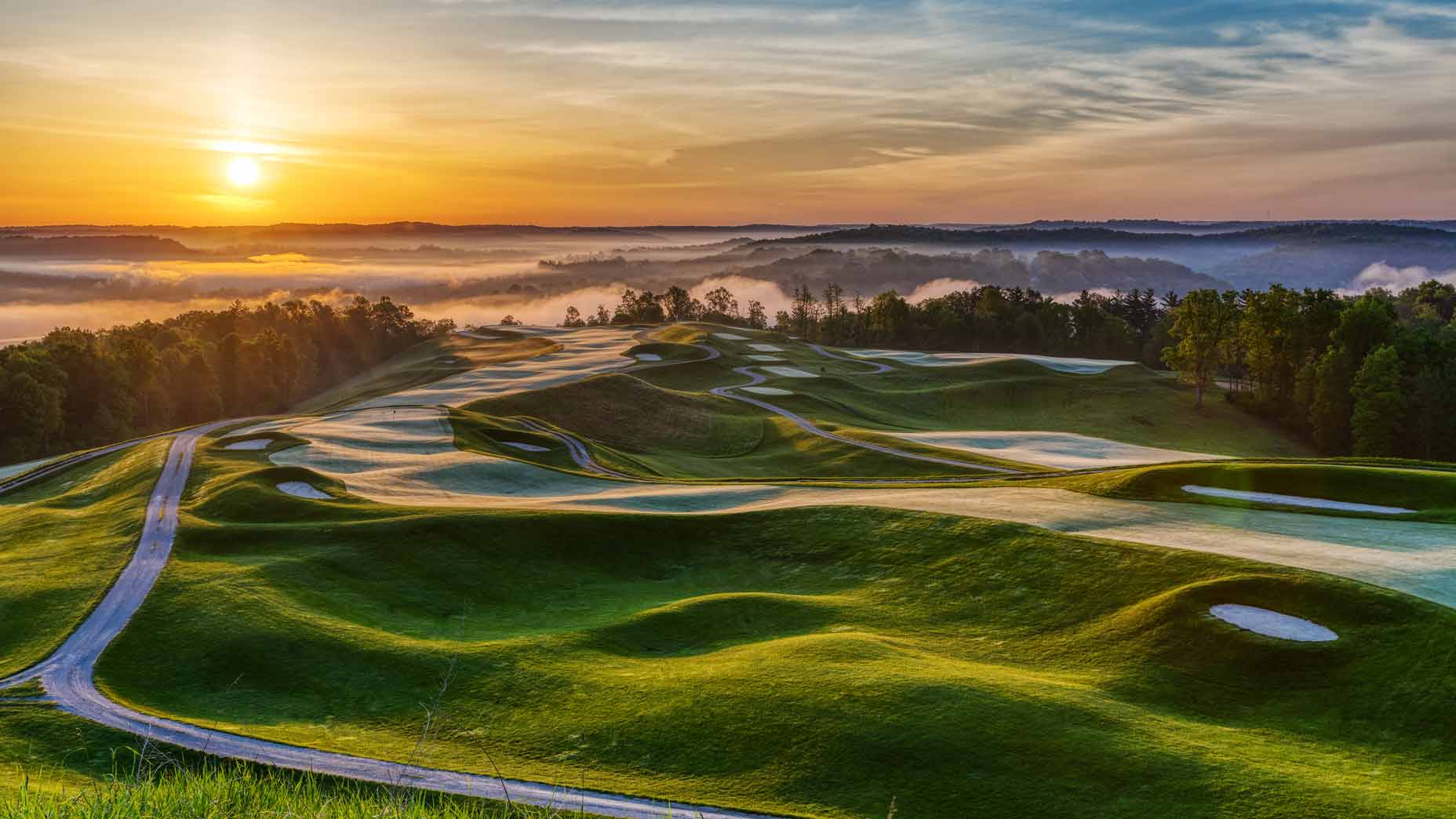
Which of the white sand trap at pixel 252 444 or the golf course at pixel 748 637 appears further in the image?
the white sand trap at pixel 252 444

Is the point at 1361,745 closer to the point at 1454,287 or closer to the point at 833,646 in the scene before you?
the point at 833,646

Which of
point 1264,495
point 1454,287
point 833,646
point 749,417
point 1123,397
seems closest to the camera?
point 833,646

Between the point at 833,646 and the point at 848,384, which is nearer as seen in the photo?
the point at 833,646

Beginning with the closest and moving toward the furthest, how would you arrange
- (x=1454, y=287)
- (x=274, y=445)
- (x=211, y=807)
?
1. (x=211, y=807)
2. (x=274, y=445)
3. (x=1454, y=287)

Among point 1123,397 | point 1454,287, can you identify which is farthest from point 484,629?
point 1454,287

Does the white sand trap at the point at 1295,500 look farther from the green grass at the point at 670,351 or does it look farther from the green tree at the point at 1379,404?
the green grass at the point at 670,351

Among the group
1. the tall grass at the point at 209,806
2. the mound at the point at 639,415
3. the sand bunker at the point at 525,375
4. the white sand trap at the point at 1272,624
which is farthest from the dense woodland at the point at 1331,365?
the tall grass at the point at 209,806

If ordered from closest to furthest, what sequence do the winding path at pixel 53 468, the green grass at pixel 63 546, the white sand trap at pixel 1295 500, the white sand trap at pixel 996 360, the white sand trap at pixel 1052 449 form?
1. the green grass at pixel 63 546
2. the white sand trap at pixel 1295 500
3. the winding path at pixel 53 468
4. the white sand trap at pixel 1052 449
5. the white sand trap at pixel 996 360
